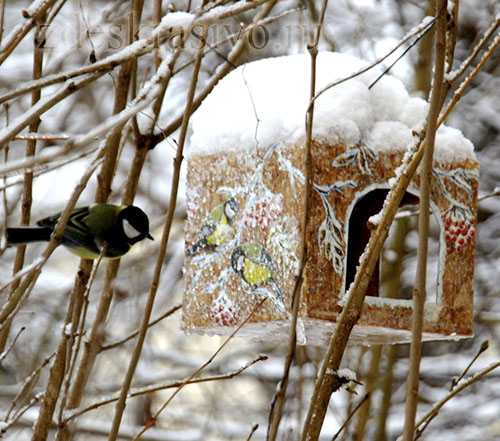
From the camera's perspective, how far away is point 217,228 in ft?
8.98

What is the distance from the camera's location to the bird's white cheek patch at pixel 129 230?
2859 millimetres

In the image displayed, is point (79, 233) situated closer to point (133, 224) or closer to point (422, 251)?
point (133, 224)

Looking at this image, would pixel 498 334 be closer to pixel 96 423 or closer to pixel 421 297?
pixel 96 423

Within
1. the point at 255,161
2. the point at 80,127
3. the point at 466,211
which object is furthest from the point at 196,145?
the point at 80,127

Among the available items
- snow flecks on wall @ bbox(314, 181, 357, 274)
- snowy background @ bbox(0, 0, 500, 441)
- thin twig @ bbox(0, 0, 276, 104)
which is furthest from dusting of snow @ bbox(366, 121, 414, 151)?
snowy background @ bbox(0, 0, 500, 441)

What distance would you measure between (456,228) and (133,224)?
883 mm

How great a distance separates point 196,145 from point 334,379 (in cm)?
103

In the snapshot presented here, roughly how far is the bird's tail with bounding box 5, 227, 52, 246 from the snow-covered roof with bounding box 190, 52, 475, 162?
0.47m

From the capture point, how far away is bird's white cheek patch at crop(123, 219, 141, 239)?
2.86 meters

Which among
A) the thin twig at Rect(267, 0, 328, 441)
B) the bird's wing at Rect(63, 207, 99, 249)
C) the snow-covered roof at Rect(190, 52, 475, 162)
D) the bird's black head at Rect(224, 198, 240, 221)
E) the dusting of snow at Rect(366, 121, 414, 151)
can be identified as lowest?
the thin twig at Rect(267, 0, 328, 441)

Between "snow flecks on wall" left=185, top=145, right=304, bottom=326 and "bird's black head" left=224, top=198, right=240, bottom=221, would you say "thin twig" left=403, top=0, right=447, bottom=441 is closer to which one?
"snow flecks on wall" left=185, top=145, right=304, bottom=326

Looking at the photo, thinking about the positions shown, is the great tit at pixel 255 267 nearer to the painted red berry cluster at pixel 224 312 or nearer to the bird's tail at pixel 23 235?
the painted red berry cluster at pixel 224 312

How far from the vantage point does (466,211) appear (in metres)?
2.75

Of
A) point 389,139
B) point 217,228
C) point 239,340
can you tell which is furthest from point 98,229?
point 239,340
